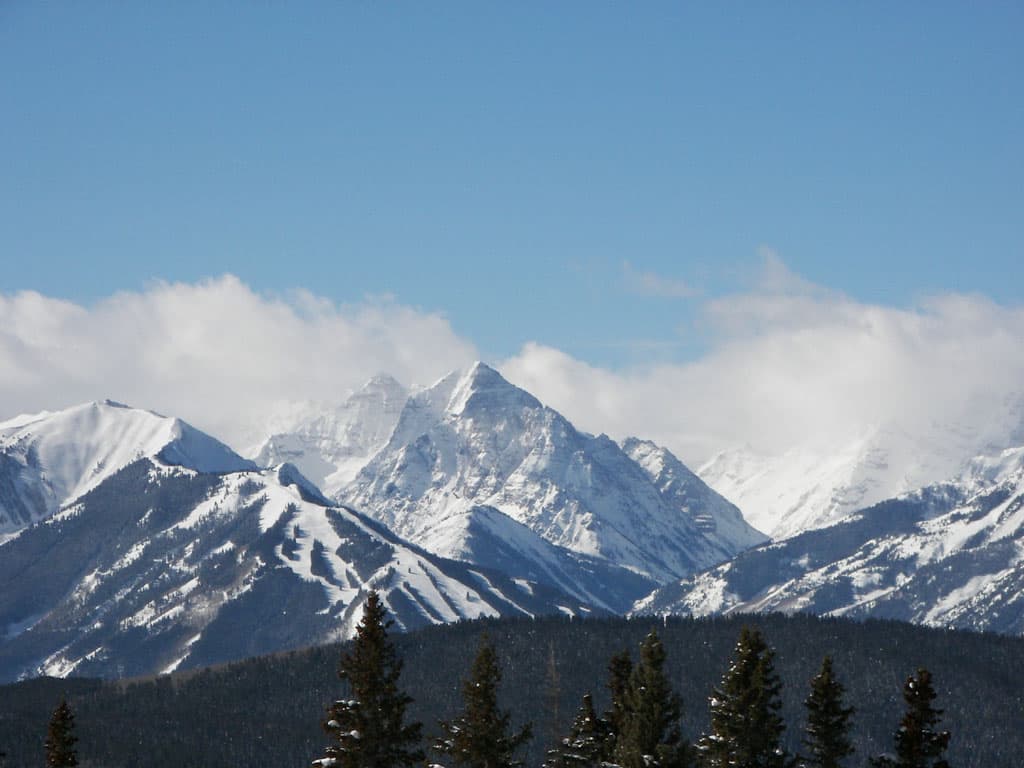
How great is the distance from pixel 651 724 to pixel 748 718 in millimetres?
4326

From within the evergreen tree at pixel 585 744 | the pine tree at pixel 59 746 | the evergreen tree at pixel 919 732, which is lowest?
the evergreen tree at pixel 919 732

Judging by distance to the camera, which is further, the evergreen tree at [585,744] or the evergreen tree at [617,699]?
the evergreen tree at [585,744]

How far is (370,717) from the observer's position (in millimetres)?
69375

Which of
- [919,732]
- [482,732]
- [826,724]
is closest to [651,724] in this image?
[482,732]

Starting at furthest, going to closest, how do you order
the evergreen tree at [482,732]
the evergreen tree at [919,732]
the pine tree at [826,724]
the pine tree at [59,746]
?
the pine tree at [59,746] < the pine tree at [826,724] < the evergreen tree at [482,732] < the evergreen tree at [919,732]

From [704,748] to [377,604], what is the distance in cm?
1654

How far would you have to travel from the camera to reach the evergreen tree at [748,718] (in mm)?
75000

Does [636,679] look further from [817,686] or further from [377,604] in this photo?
[377,604]

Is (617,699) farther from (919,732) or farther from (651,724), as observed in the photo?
(919,732)

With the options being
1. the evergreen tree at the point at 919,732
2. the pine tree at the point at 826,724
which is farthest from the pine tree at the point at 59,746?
the evergreen tree at the point at 919,732

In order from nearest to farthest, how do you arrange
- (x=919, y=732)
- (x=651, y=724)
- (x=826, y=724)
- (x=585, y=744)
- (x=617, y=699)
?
(x=919, y=732) → (x=651, y=724) → (x=826, y=724) → (x=585, y=744) → (x=617, y=699)

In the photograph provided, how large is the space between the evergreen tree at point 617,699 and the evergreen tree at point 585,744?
0.32 m

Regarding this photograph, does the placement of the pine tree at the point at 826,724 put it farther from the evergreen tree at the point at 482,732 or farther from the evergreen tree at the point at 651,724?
the evergreen tree at the point at 482,732

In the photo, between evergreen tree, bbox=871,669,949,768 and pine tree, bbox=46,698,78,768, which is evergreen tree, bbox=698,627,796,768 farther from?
pine tree, bbox=46,698,78,768
